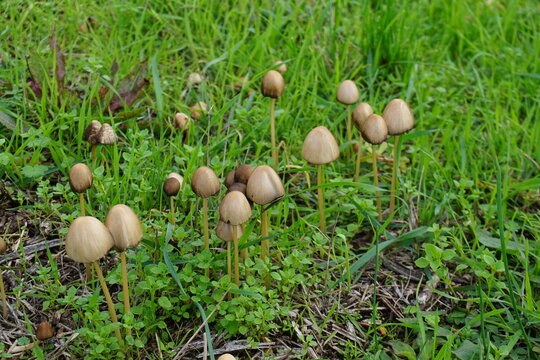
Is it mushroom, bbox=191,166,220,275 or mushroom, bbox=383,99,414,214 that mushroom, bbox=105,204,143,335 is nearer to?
mushroom, bbox=191,166,220,275

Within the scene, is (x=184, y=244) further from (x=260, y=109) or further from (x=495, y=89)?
(x=495, y=89)

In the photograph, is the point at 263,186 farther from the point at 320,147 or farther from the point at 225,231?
the point at 320,147

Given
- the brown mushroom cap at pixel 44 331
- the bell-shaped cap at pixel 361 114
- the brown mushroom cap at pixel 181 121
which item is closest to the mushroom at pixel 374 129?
the bell-shaped cap at pixel 361 114

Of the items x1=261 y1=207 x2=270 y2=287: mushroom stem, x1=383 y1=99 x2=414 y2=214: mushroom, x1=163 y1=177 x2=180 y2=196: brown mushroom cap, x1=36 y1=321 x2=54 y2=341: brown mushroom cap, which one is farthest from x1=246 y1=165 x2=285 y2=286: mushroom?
x1=36 y1=321 x2=54 y2=341: brown mushroom cap

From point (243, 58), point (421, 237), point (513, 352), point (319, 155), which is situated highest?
point (243, 58)

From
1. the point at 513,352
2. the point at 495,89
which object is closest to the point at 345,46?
the point at 495,89

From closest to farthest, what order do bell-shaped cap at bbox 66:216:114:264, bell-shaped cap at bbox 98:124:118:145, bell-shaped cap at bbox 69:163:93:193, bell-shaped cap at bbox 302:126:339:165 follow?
bell-shaped cap at bbox 66:216:114:264 < bell-shaped cap at bbox 69:163:93:193 < bell-shaped cap at bbox 302:126:339:165 < bell-shaped cap at bbox 98:124:118:145
